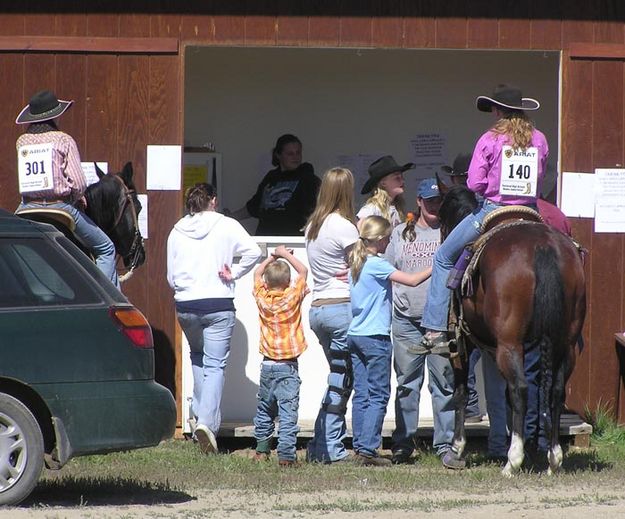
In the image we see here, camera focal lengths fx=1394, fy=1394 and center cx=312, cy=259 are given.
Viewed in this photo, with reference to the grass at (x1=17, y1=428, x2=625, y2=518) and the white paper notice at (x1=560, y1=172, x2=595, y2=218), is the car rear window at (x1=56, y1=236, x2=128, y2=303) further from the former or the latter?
the white paper notice at (x1=560, y1=172, x2=595, y2=218)

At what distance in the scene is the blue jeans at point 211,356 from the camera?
10367 mm

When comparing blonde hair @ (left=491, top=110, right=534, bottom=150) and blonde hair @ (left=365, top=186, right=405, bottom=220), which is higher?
blonde hair @ (left=491, top=110, right=534, bottom=150)

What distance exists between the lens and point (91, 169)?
1104 cm

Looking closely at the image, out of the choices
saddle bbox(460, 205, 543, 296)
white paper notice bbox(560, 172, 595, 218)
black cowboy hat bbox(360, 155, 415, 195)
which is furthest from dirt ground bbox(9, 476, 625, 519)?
white paper notice bbox(560, 172, 595, 218)

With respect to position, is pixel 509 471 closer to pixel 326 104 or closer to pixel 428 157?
pixel 428 157

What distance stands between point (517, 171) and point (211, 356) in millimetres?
2710

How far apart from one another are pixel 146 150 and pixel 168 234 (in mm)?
688

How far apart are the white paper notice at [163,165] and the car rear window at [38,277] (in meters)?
3.19

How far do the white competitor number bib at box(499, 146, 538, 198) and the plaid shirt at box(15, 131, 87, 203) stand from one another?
3.09 metres

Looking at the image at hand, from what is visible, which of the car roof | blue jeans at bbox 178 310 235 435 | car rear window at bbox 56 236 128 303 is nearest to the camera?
the car roof

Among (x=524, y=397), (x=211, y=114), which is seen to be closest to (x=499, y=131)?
(x=524, y=397)

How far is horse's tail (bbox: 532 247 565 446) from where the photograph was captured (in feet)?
29.2

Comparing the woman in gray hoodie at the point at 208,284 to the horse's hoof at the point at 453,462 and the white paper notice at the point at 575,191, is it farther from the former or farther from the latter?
the white paper notice at the point at 575,191

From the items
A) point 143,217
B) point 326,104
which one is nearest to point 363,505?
point 143,217
